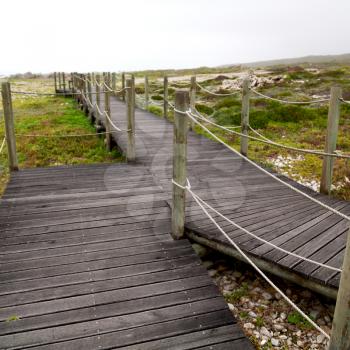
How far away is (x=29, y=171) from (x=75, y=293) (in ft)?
13.7

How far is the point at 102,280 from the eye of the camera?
351cm

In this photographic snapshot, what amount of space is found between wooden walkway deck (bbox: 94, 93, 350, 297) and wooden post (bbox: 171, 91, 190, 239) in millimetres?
171

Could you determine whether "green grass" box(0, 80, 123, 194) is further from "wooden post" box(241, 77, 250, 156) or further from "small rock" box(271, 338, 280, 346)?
"small rock" box(271, 338, 280, 346)

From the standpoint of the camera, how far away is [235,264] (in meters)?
4.50

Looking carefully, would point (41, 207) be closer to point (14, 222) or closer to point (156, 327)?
point (14, 222)

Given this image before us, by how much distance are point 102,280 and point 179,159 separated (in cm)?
152

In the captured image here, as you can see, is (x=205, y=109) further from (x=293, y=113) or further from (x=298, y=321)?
(x=298, y=321)

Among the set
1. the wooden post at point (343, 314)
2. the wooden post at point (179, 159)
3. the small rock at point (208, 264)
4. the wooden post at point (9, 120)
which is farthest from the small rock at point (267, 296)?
the wooden post at point (9, 120)

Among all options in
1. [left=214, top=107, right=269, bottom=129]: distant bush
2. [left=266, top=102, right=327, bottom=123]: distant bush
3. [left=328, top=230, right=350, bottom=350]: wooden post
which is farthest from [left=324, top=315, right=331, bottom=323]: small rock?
[left=266, top=102, right=327, bottom=123]: distant bush

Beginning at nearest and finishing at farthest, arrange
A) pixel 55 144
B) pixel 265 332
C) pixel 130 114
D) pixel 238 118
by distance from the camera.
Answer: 1. pixel 265 332
2. pixel 130 114
3. pixel 55 144
4. pixel 238 118

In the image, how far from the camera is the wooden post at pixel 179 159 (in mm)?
3963

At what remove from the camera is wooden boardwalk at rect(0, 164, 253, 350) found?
2.85 m

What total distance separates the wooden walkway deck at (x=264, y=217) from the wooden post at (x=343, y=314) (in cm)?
115

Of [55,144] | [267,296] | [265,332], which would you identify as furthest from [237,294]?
[55,144]
